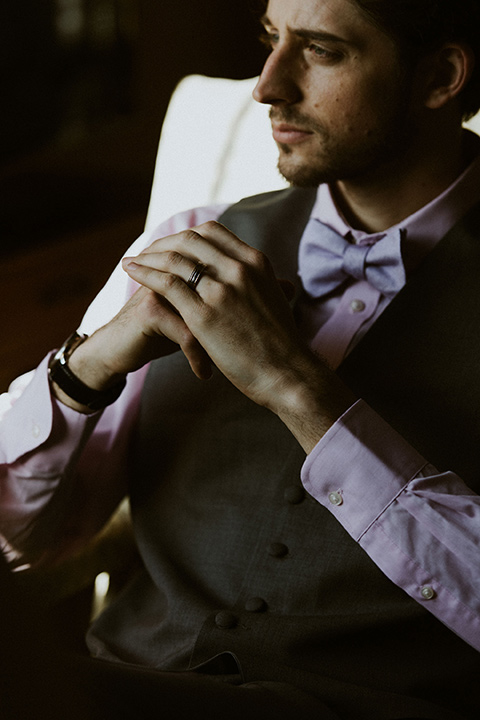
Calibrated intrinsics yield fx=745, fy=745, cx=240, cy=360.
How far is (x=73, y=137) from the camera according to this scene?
0.52 m

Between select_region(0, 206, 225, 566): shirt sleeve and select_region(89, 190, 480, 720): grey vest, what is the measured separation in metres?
0.09

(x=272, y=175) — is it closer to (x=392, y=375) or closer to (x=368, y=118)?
(x=368, y=118)

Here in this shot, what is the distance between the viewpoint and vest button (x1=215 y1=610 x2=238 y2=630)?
0.55m

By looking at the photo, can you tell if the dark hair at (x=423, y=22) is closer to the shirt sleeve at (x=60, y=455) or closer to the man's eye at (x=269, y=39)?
the man's eye at (x=269, y=39)

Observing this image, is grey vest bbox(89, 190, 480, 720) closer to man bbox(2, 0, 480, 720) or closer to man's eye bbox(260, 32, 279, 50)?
man bbox(2, 0, 480, 720)

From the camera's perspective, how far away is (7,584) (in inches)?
13.6

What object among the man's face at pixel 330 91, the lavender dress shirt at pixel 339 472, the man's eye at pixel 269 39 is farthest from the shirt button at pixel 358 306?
the man's eye at pixel 269 39

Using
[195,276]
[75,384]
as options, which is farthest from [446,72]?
[75,384]

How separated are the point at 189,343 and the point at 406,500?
0.18m

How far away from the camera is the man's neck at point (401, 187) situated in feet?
2.08

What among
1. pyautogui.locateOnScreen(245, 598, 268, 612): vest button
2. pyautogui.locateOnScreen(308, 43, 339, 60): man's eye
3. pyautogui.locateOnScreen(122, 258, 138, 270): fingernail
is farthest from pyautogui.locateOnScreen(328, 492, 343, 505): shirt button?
pyautogui.locateOnScreen(308, 43, 339, 60): man's eye

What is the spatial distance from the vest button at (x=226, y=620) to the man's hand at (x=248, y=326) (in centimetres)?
15

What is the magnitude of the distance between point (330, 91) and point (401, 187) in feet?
0.36

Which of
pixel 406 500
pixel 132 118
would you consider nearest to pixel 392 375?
pixel 406 500
